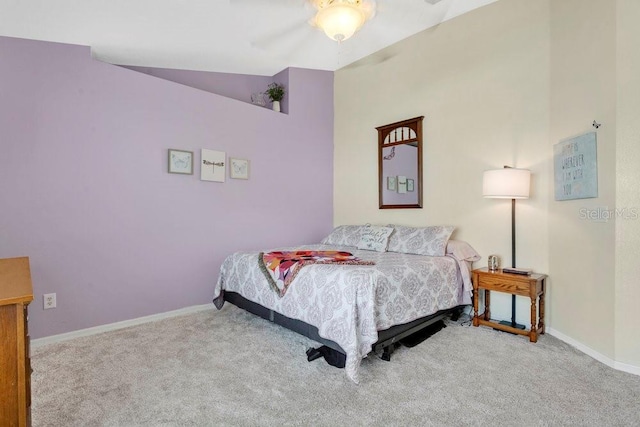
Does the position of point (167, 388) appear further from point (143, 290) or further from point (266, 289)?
point (143, 290)

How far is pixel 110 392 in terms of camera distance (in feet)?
6.17

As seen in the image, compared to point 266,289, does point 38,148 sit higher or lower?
higher

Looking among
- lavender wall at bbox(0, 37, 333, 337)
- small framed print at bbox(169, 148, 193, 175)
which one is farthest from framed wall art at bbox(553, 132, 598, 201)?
small framed print at bbox(169, 148, 193, 175)

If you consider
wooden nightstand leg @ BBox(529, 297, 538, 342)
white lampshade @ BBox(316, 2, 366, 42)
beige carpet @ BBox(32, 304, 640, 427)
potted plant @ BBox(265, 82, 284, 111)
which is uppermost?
potted plant @ BBox(265, 82, 284, 111)

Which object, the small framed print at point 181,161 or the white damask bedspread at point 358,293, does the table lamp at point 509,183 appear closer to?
the white damask bedspread at point 358,293

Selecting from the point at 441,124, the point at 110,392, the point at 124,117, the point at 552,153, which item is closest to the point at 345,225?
the point at 441,124

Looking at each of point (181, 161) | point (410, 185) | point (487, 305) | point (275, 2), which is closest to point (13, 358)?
point (275, 2)

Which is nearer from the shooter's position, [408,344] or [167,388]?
[167,388]

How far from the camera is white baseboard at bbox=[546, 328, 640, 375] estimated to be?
2.08 metres

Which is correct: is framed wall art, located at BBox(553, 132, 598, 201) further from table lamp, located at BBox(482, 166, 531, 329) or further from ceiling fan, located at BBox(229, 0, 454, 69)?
ceiling fan, located at BBox(229, 0, 454, 69)

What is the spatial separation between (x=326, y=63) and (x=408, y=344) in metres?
2.91

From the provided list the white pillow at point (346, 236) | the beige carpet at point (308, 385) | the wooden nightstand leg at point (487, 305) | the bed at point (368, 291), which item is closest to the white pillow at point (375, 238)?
the bed at point (368, 291)

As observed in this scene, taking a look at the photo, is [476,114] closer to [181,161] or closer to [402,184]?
[402,184]

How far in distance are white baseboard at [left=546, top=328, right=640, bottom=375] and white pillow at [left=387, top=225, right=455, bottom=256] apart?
1070mm
